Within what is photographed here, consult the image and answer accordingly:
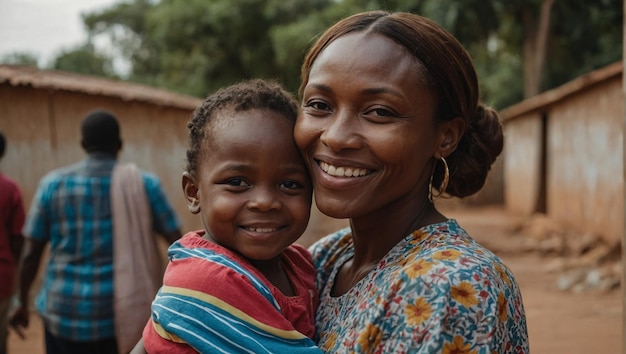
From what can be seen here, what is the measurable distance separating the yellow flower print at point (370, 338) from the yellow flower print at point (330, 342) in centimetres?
15

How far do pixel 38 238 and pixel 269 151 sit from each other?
9.40 feet

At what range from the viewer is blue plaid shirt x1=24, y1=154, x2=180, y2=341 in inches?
155

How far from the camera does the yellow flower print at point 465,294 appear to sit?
57.2 inches

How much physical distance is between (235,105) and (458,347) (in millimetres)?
976

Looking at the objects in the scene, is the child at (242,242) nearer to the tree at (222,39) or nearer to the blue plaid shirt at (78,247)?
the blue plaid shirt at (78,247)

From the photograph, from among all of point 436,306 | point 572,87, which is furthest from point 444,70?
point 572,87

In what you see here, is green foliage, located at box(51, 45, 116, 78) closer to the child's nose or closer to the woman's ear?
the child's nose

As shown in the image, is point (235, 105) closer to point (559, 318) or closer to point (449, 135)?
point (449, 135)

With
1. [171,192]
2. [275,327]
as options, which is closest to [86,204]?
[275,327]

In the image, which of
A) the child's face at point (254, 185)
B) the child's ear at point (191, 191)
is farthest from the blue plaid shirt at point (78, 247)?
the child's face at point (254, 185)

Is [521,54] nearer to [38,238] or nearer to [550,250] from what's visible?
[550,250]

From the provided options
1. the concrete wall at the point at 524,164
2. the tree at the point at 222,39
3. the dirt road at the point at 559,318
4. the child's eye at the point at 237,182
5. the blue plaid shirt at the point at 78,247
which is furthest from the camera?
the tree at the point at 222,39

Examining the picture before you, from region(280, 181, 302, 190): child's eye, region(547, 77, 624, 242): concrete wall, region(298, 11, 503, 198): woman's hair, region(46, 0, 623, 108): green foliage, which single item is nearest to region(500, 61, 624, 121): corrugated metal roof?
region(547, 77, 624, 242): concrete wall

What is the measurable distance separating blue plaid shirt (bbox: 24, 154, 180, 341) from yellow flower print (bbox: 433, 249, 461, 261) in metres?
2.93
